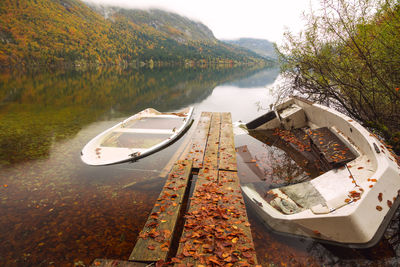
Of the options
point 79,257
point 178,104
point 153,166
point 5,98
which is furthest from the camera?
point 178,104

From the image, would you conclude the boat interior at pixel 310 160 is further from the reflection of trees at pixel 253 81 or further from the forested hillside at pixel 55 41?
the forested hillside at pixel 55 41

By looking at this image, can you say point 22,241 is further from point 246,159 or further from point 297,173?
point 297,173

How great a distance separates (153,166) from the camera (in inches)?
329

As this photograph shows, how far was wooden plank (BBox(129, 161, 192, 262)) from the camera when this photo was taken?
3574 mm

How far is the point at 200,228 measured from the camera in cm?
418

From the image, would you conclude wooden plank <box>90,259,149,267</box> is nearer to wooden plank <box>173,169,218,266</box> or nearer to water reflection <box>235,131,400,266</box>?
wooden plank <box>173,169,218,266</box>

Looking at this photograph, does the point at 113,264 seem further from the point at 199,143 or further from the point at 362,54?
the point at 362,54

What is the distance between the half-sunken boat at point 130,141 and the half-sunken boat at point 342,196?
4.39 meters

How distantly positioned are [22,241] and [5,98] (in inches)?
974

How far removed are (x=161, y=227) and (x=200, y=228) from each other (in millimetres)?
798

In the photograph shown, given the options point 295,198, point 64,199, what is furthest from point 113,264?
point 295,198

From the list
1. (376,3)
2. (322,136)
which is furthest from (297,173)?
(376,3)

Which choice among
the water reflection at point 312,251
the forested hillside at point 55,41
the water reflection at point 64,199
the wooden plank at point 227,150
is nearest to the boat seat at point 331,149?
the water reflection at point 312,251

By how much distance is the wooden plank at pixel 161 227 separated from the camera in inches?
141
